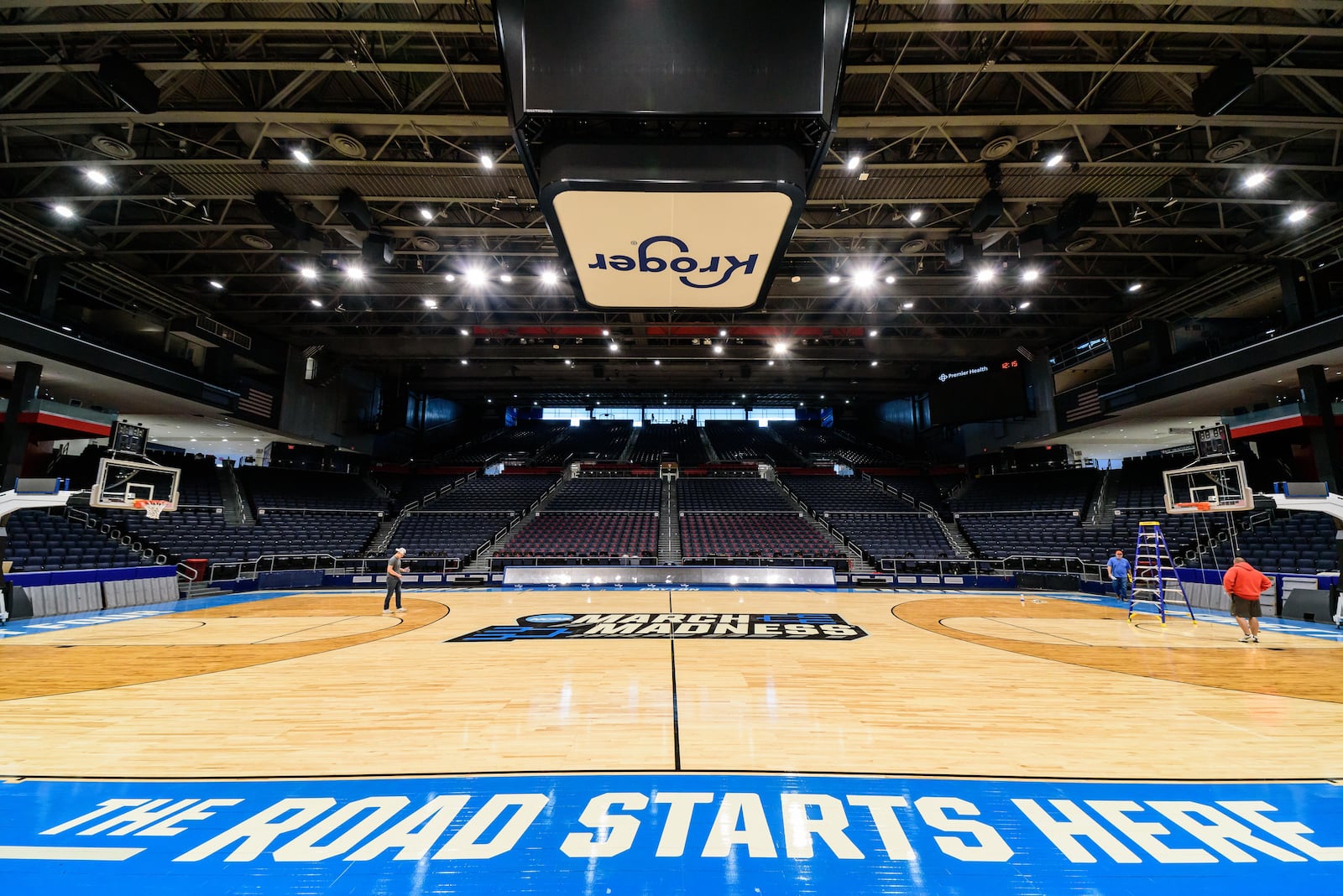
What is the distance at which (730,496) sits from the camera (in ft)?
80.5

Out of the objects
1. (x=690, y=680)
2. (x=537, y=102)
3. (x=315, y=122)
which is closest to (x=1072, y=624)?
(x=690, y=680)

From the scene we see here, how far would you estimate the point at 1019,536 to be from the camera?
19.3 metres

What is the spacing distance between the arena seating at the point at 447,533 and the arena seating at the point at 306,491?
3201mm

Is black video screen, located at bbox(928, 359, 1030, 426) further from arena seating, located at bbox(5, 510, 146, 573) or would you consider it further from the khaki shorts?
arena seating, located at bbox(5, 510, 146, 573)

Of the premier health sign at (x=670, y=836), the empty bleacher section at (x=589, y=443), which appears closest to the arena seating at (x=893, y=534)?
the empty bleacher section at (x=589, y=443)

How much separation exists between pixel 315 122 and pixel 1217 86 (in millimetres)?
14859

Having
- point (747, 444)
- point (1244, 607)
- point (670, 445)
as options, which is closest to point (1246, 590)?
point (1244, 607)

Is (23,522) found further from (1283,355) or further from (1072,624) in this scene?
(1283,355)

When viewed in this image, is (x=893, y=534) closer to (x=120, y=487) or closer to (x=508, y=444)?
(x=120, y=487)

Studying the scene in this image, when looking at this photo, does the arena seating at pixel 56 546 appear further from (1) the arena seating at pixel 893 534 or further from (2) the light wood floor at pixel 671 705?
(1) the arena seating at pixel 893 534

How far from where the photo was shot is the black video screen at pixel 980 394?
62.6 ft

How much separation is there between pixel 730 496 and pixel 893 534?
7340mm

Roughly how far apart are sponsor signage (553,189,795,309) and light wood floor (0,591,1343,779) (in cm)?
450

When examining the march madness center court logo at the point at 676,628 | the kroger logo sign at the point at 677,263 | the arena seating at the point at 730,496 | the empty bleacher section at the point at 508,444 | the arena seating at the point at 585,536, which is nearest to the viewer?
the kroger logo sign at the point at 677,263
